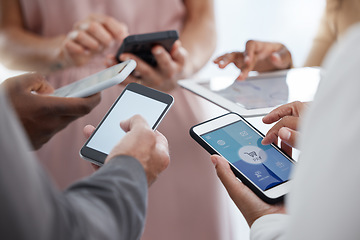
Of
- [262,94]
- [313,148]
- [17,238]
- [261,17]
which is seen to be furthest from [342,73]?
[261,17]

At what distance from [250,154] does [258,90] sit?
0.87 ft

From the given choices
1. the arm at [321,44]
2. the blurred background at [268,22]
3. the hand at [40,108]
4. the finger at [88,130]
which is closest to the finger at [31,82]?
the hand at [40,108]

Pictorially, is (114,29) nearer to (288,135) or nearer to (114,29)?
(114,29)

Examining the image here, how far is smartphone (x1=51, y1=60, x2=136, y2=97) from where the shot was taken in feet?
1.99

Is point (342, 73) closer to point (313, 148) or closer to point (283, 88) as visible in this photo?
point (313, 148)

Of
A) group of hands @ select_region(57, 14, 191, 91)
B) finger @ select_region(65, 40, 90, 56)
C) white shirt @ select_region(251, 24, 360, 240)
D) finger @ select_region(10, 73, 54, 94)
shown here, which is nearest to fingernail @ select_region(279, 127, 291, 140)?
white shirt @ select_region(251, 24, 360, 240)

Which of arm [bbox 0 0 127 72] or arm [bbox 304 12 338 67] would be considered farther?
arm [bbox 304 12 338 67]

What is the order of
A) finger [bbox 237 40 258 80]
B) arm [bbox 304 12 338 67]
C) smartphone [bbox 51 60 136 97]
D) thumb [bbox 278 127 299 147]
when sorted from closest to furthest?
thumb [bbox 278 127 299 147] → smartphone [bbox 51 60 136 97] → finger [bbox 237 40 258 80] → arm [bbox 304 12 338 67]

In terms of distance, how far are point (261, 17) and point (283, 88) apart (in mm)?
988

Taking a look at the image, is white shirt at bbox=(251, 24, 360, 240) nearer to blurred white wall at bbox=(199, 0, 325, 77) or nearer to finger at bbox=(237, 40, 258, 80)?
finger at bbox=(237, 40, 258, 80)

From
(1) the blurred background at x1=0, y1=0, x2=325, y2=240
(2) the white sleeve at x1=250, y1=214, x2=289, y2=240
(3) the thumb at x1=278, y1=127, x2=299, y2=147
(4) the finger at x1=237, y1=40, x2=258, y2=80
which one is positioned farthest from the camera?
(1) the blurred background at x1=0, y1=0, x2=325, y2=240

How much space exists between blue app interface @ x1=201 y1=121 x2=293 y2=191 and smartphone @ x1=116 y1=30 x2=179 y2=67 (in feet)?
0.86

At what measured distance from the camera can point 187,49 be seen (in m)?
0.96

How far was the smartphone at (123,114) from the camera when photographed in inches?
21.0
